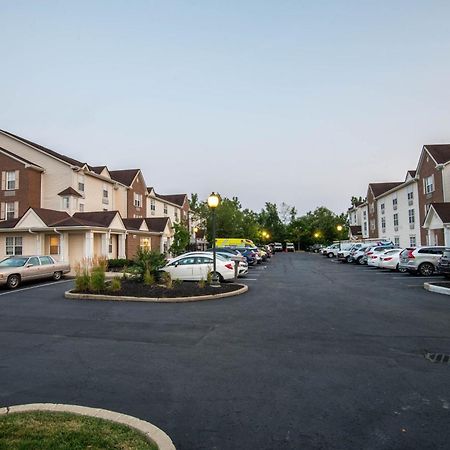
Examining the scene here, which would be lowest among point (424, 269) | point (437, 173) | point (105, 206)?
point (424, 269)

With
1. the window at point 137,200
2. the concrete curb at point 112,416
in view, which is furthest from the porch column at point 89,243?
the concrete curb at point 112,416

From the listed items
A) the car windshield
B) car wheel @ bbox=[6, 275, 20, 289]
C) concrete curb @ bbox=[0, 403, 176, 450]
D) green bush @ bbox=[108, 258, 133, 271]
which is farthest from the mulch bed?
green bush @ bbox=[108, 258, 133, 271]

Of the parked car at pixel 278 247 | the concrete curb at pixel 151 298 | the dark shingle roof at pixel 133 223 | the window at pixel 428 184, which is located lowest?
the parked car at pixel 278 247

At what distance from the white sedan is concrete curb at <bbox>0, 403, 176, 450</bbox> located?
12233 mm

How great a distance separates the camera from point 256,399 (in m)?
4.43

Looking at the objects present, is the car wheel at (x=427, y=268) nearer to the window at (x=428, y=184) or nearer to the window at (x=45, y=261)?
the window at (x=428, y=184)

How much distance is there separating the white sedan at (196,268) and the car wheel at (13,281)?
7268 millimetres

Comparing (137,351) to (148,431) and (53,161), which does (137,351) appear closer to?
(148,431)

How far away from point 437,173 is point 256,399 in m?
37.5

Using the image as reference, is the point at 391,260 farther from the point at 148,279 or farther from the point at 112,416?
the point at 112,416

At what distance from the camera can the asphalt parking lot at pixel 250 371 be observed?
146 inches

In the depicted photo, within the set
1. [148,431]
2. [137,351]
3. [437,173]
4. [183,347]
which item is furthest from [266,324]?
[437,173]

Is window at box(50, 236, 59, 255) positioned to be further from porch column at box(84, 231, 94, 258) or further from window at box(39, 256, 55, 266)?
window at box(39, 256, 55, 266)

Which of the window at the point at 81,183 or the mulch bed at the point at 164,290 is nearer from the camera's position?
the mulch bed at the point at 164,290
